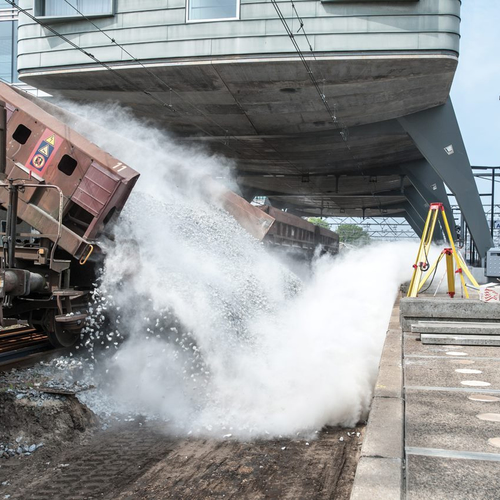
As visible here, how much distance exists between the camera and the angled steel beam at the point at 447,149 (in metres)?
20.1

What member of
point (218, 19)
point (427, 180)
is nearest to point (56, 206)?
point (218, 19)

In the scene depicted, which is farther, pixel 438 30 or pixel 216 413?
pixel 438 30

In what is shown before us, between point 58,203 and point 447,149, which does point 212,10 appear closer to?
point 447,149

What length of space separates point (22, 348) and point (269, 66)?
38.9 ft

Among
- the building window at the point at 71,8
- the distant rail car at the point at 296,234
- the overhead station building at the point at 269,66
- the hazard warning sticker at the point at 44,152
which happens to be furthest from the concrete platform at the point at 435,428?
the building window at the point at 71,8

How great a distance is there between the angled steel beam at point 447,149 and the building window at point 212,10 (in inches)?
310

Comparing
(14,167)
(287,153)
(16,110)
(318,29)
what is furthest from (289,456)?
(287,153)

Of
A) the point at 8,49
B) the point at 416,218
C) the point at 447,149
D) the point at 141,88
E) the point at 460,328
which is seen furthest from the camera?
the point at 416,218

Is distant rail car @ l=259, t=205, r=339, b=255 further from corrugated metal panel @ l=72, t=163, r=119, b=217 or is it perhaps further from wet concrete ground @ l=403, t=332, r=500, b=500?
wet concrete ground @ l=403, t=332, r=500, b=500

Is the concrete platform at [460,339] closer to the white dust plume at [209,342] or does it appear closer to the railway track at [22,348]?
the white dust plume at [209,342]

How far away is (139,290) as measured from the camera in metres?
7.48

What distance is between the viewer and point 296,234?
17.6 m

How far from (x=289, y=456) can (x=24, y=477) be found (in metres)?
2.68

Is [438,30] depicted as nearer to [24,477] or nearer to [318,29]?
[318,29]
